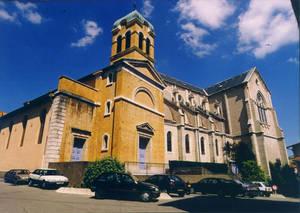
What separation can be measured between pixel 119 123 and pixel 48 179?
7.71m

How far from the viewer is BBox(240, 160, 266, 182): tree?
105ft

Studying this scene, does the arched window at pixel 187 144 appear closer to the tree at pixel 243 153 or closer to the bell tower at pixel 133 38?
the tree at pixel 243 153

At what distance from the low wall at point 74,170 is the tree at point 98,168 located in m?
0.48

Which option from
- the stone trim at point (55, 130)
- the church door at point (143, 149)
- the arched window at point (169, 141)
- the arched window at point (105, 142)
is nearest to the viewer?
the stone trim at point (55, 130)

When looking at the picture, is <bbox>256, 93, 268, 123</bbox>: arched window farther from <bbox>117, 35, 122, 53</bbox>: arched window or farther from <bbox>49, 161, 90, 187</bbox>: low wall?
Result: <bbox>49, 161, 90, 187</bbox>: low wall

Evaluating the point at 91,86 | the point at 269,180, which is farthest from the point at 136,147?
the point at 269,180

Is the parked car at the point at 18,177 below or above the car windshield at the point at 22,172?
below

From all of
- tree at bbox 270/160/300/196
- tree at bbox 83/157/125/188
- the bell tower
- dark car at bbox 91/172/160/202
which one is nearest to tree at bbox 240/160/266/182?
tree at bbox 270/160/300/196

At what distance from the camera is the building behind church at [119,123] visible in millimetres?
19828

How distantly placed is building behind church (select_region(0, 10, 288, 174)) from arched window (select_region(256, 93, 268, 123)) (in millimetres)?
6542

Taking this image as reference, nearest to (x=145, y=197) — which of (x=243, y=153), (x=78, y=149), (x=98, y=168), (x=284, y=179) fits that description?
(x=98, y=168)

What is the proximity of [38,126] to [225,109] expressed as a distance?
37.4 m

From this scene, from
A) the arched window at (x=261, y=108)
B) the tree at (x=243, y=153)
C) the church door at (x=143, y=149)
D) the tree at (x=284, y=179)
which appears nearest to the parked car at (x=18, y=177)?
the church door at (x=143, y=149)

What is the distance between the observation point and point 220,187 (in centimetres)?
1675
